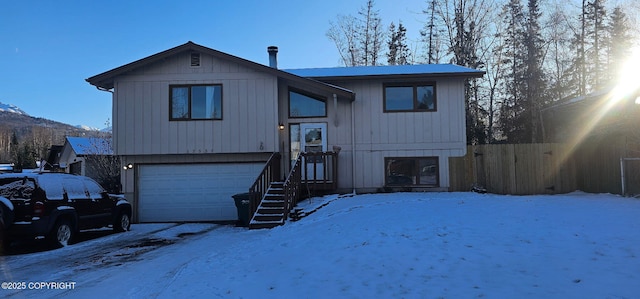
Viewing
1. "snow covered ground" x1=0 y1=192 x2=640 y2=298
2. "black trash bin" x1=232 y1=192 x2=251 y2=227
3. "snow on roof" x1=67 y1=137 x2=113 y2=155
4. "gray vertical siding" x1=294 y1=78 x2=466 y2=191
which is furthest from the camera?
"snow on roof" x1=67 y1=137 x2=113 y2=155

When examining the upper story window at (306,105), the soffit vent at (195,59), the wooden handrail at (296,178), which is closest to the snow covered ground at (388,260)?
the wooden handrail at (296,178)

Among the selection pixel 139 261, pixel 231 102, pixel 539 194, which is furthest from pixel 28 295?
pixel 539 194

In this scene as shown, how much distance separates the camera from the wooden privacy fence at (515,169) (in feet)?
47.1

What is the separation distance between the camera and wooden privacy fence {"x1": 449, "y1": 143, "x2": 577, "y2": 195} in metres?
14.4

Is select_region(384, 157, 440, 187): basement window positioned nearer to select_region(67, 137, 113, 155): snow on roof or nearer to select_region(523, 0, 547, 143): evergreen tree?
select_region(523, 0, 547, 143): evergreen tree

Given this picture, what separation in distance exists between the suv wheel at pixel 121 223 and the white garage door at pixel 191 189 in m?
2.17

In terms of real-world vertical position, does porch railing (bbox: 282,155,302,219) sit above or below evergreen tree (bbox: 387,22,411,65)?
below

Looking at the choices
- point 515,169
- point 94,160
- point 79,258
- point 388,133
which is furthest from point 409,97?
point 94,160

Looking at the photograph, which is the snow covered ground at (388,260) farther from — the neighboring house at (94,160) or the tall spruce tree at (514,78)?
the tall spruce tree at (514,78)

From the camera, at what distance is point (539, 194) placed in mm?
14438

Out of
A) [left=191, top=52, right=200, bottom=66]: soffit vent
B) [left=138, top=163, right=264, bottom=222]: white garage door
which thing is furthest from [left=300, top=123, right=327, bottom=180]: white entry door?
[left=191, top=52, right=200, bottom=66]: soffit vent

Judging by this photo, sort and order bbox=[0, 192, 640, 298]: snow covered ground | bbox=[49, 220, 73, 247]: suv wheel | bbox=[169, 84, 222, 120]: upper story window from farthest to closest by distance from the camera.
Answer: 1. bbox=[169, 84, 222, 120]: upper story window
2. bbox=[49, 220, 73, 247]: suv wheel
3. bbox=[0, 192, 640, 298]: snow covered ground

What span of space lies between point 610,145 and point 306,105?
10170mm

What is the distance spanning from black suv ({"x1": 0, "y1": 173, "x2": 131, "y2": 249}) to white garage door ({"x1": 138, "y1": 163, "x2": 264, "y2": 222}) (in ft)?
11.3
